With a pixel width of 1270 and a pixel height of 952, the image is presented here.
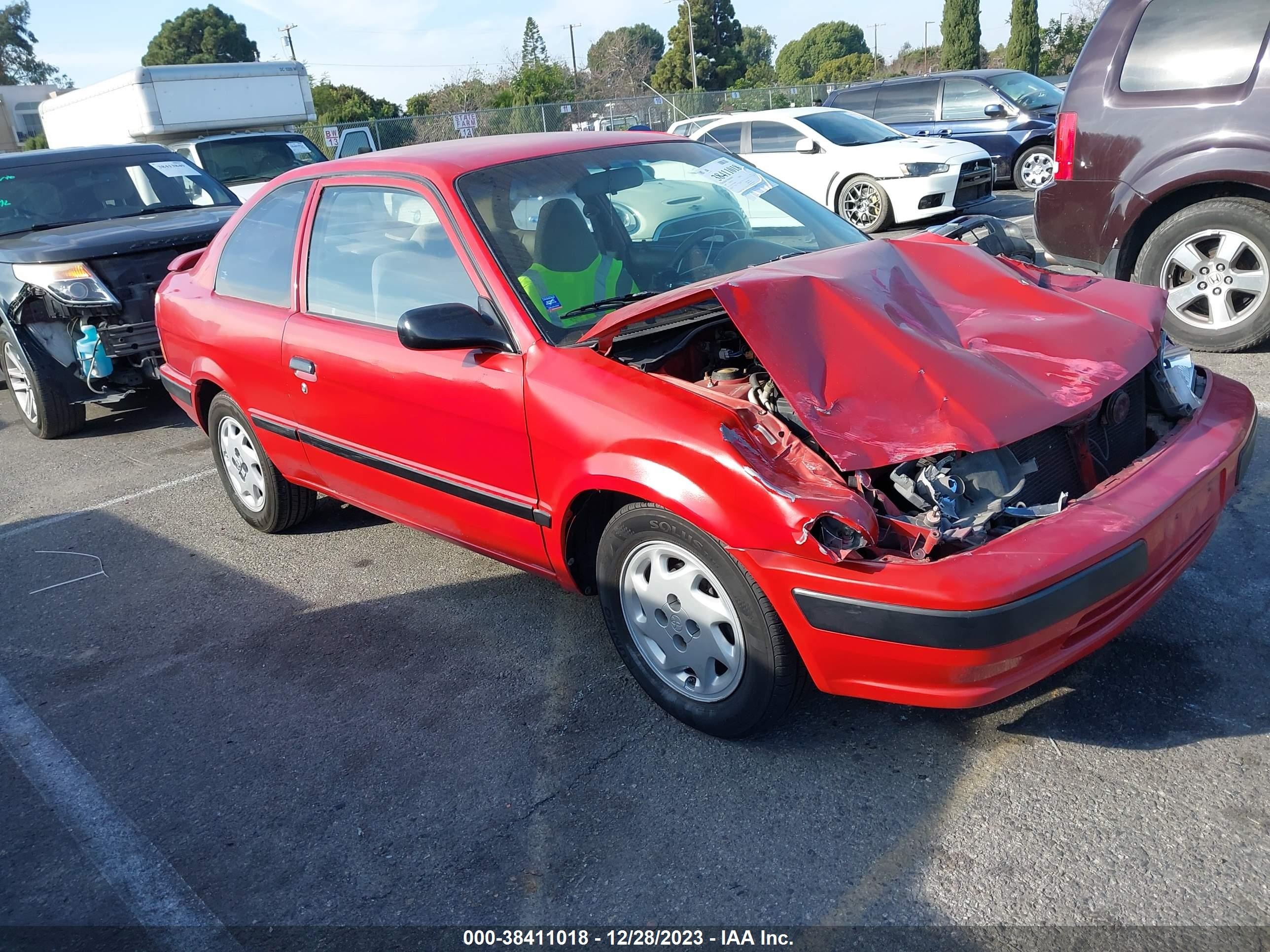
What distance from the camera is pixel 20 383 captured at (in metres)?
7.01

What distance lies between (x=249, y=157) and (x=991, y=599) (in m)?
12.6

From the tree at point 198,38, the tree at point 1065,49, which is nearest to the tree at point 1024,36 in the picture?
the tree at point 1065,49

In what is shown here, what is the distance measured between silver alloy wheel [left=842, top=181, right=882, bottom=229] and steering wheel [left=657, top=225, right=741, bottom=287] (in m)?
7.99

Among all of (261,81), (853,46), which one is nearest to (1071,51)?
(261,81)

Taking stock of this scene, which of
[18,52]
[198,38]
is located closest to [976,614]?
[198,38]

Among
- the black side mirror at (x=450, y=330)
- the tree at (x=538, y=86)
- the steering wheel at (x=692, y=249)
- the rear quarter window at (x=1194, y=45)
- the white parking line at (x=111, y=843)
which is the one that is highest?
the tree at (x=538, y=86)

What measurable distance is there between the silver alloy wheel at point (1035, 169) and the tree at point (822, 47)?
86565 mm

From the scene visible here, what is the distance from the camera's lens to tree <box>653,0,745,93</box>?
59156 mm

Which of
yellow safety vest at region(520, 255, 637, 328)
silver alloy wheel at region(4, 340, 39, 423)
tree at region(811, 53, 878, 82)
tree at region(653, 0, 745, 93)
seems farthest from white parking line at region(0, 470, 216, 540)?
tree at region(811, 53, 878, 82)

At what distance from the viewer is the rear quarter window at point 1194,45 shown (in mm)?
5152

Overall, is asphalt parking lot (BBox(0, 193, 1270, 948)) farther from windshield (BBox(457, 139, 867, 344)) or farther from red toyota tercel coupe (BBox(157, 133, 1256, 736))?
windshield (BBox(457, 139, 867, 344))

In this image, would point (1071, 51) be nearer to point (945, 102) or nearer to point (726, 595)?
point (945, 102)

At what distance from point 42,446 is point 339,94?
112 feet

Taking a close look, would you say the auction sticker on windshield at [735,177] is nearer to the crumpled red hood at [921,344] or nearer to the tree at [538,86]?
the crumpled red hood at [921,344]
